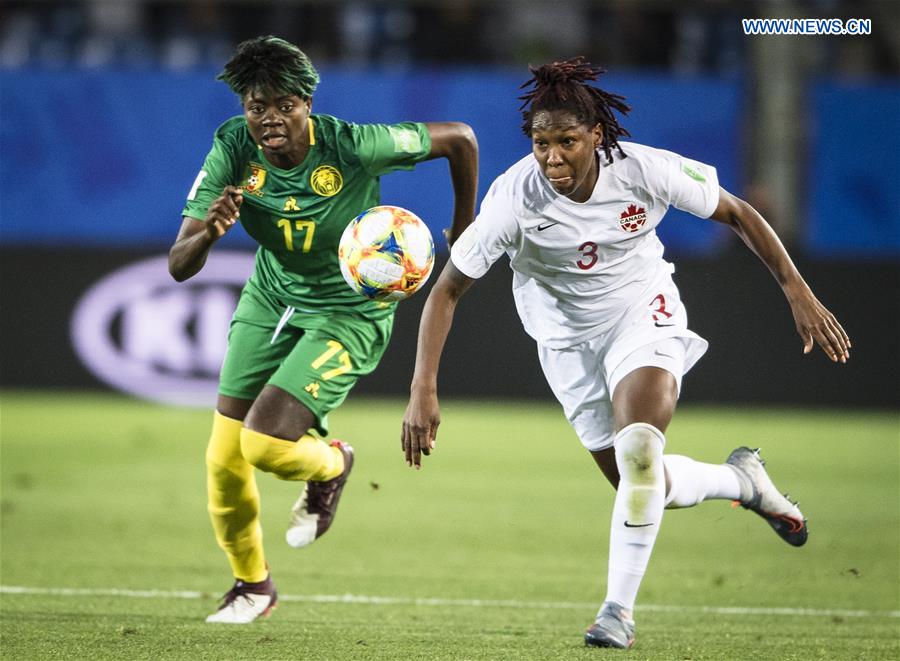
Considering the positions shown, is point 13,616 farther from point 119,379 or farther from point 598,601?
point 119,379

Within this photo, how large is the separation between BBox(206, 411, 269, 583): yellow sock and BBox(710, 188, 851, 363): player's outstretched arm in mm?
2278

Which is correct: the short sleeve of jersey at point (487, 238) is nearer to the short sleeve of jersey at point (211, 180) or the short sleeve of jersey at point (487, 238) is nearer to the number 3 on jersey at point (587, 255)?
the number 3 on jersey at point (587, 255)

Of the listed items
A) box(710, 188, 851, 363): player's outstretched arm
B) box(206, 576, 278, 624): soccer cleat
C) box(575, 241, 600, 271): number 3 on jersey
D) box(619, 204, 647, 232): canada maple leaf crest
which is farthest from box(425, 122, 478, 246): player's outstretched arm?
box(206, 576, 278, 624): soccer cleat

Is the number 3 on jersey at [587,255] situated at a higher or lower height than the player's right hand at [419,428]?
higher

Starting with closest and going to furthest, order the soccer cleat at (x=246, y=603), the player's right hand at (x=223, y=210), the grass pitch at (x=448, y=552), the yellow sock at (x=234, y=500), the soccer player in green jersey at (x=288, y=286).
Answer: the player's right hand at (x=223, y=210), the grass pitch at (x=448, y=552), the soccer player in green jersey at (x=288, y=286), the soccer cleat at (x=246, y=603), the yellow sock at (x=234, y=500)

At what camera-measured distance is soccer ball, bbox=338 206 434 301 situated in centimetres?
581

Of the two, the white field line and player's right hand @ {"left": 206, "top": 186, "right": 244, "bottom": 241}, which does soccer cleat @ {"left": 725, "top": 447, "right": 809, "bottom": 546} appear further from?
player's right hand @ {"left": 206, "top": 186, "right": 244, "bottom": 241}

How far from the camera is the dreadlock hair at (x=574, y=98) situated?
5344 millimetres

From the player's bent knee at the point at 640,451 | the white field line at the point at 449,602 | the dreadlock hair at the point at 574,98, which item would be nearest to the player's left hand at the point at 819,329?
the player's bent knee at the point at 640,451

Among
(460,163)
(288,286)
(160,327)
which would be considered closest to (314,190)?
(288,286)

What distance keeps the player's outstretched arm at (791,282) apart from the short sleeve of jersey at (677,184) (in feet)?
0.22

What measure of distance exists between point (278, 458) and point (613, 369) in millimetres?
1463

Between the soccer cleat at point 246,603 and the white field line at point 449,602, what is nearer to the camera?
the soccer cleat at point 246,603

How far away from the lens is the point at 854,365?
13.9 meters
